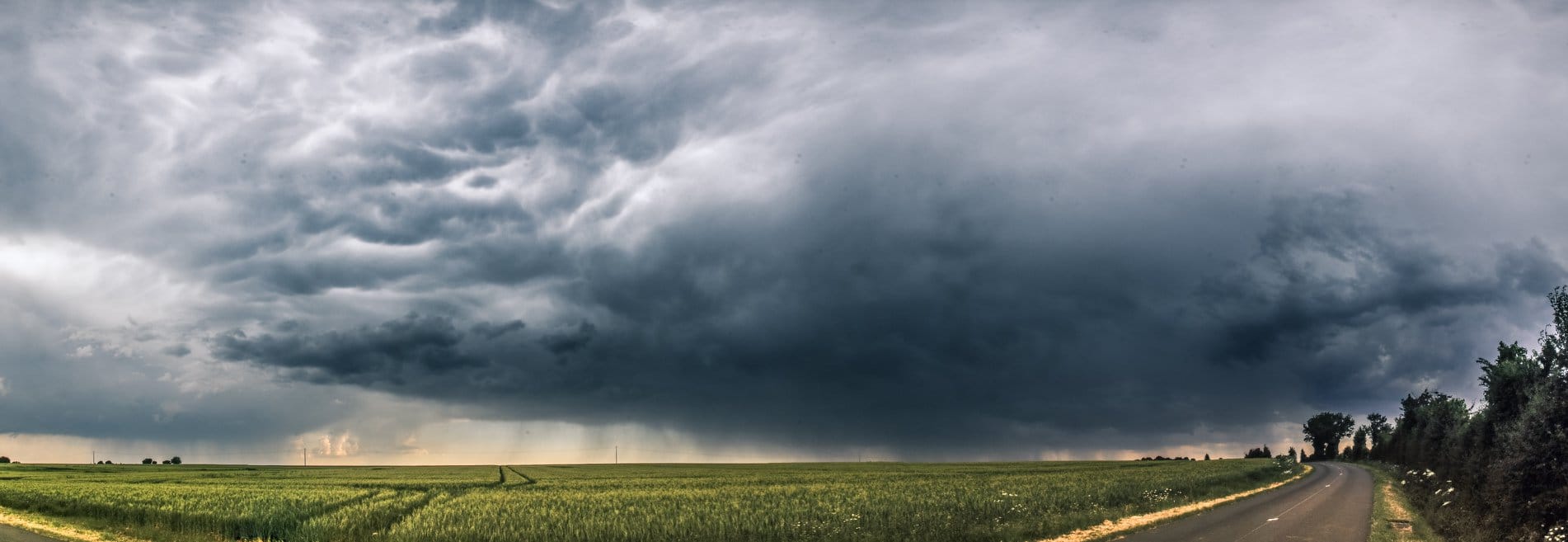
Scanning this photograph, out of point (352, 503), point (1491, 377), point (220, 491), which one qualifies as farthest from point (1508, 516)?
point (220, 491)

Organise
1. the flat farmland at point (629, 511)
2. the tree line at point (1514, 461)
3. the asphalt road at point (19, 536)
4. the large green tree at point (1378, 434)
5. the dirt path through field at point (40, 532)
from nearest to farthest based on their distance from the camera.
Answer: the tree line at point (1514, 461), the flat farmland at point (629, 511), the asphalt road at point (19, 536), the dirt path through field at point (40, 532), the large green tree at point (1378, 434)

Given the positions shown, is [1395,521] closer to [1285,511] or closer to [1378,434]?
[1285,511]

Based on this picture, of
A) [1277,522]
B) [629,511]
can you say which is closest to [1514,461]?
[1277,522]

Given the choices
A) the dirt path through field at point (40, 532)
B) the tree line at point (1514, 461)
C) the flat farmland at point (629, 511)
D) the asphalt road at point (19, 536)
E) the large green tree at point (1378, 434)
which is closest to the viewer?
the tree line at point (1514, 461)

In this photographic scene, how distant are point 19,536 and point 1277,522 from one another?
1829 inches

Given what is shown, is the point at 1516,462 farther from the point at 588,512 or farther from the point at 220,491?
the point at 220,491

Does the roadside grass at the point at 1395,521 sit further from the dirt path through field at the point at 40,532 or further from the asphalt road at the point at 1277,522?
the dirt path through field at the point at 40,532

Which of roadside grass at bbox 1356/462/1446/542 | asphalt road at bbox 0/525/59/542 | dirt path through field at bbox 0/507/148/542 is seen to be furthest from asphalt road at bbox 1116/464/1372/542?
dirt path through field at bbox 0/507/148/542

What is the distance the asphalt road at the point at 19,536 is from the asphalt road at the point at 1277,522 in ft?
122

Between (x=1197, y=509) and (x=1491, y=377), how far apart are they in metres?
23.9

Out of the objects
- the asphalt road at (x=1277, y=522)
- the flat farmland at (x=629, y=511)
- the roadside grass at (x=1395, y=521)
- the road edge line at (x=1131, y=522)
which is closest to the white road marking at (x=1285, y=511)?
the asphalt road at (x=1277, y=522)

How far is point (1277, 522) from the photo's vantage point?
32000mm

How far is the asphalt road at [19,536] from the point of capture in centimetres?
3120

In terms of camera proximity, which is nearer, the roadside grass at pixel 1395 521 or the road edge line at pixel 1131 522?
the road edge line at pixel 1131 522
